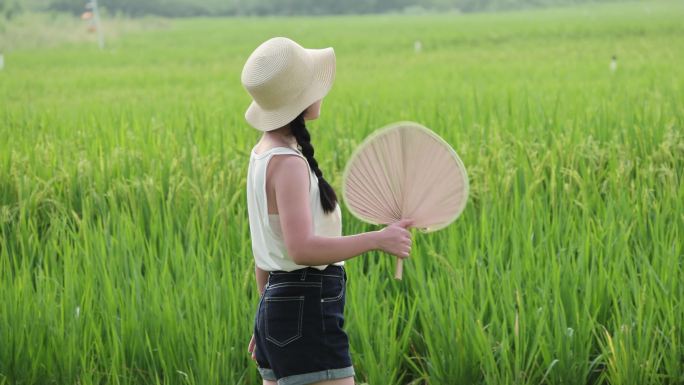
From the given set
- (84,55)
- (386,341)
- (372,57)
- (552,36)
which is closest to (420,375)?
(386,341)

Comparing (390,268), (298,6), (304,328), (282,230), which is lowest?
(298,6)

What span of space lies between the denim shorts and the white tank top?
0.03 meters

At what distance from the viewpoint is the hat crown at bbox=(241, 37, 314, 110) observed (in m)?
1.79

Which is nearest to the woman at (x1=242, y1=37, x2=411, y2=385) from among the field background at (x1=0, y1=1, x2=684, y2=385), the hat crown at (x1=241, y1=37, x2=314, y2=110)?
the hat crown at (x1=241, y1=37, x2=314, y2=110)

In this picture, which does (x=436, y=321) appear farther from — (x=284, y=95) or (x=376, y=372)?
(x=284, y=95)

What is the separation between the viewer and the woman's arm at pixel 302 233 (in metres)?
1.70

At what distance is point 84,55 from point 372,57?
5535mm

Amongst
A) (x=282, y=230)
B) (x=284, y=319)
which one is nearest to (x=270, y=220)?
(x=282, y=230)

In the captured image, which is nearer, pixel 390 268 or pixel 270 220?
pixel 270 220

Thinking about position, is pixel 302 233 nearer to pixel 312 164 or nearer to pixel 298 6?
pixel 312 164

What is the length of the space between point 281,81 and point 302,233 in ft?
0.92

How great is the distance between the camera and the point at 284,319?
1.81m

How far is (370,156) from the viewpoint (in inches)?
69.2

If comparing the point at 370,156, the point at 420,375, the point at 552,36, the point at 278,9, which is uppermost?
the point at 370,156
